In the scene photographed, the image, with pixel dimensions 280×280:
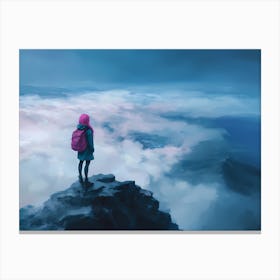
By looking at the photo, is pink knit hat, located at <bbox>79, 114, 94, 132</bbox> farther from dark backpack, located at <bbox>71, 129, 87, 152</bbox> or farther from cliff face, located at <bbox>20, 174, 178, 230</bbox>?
cliff face, located at <bbox>20, 174, 178, 230</bbox>

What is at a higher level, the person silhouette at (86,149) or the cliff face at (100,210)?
the person silhouette at (86,149)

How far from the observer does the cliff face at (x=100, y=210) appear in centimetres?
328

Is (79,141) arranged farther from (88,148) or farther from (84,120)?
(84,120)

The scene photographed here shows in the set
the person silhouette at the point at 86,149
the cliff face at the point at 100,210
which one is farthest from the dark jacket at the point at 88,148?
the cliff face at the point at 100,210

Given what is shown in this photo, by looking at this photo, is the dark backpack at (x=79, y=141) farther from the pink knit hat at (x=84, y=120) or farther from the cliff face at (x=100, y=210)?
the cliff face at (x=100, y=210)

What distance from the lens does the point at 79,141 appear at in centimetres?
331

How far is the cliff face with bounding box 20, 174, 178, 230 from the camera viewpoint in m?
3.28

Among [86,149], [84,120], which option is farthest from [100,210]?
[84,120]

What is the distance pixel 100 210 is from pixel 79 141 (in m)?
0.71

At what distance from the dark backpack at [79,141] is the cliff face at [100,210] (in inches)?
12.9
